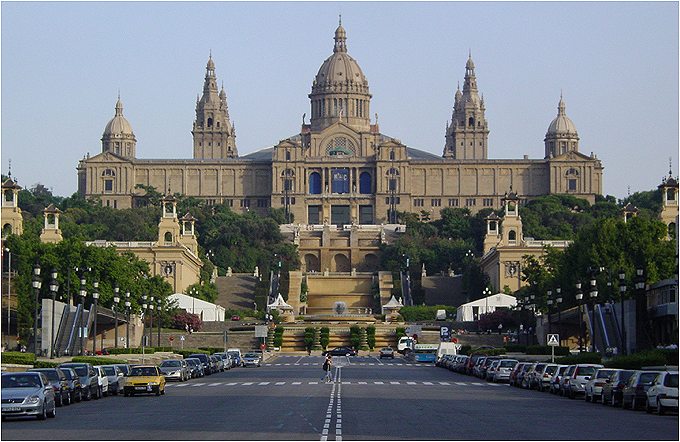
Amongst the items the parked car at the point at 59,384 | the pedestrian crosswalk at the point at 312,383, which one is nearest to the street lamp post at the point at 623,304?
the pedestrian crosswalk at the point at 312,383

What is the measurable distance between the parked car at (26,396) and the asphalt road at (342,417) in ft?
1.25

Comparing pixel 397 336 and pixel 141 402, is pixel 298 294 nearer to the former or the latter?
pixel 397 336

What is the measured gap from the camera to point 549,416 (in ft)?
139

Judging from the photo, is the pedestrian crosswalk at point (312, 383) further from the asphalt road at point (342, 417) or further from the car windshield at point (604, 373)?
A: the car windshield at point (604, 373)

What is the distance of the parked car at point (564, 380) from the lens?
5533 cm

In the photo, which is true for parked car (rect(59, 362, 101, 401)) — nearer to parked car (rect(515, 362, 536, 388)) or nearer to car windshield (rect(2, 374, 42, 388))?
car windshield (rect(2, 374, 42, 388))

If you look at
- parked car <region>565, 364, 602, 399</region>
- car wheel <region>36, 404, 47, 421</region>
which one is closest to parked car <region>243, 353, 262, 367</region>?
parked car <region>565, 364, 602, 399</region>

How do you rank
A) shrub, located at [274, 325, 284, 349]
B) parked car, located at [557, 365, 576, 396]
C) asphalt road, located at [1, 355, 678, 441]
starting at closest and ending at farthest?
asphalt road, located at [1, 355, 678, 441] < parked car, located at [557, 365, 576, 396] < shrub, located at [274, 325, 284, 349]

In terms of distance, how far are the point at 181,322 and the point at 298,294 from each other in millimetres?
50330

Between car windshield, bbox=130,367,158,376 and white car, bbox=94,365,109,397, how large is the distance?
92 cm

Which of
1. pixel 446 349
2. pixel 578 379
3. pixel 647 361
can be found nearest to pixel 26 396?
pixel 578 379

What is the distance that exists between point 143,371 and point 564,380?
1442 cm

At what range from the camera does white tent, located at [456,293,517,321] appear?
143 meters

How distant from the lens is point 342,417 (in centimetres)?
4088
